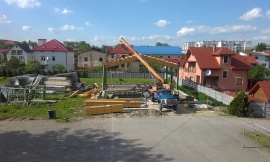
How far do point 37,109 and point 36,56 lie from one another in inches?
1533

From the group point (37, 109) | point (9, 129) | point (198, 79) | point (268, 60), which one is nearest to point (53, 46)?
point (198, 79)

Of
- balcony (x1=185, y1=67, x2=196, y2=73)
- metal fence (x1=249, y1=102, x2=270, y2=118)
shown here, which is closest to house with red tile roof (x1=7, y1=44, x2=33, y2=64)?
balcony (x1=185, y1=67, x2=196, y2=73)

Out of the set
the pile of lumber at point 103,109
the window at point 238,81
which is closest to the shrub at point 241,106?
the pile of lumber at point 103,109

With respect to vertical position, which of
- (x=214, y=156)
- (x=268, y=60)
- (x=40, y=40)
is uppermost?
(x=40, y=40)

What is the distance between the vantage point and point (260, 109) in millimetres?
18734

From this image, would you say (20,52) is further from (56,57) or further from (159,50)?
(159,50)

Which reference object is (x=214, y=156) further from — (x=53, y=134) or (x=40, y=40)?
(x=40, y=40)

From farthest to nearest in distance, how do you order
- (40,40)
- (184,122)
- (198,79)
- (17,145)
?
(40,40)
(198,79)
(184,122)
(17,145)

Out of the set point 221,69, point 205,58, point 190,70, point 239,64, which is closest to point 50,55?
point 190,70

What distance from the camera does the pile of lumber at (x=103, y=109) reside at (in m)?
17.2

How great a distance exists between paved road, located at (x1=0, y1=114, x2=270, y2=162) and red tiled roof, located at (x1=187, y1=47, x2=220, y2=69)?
65.0ft

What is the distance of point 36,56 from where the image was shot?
53656 mm

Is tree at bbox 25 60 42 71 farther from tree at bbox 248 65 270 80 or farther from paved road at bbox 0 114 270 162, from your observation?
tree at bbox 248 65 270 80

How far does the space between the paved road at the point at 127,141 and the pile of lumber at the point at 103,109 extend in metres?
1.20
